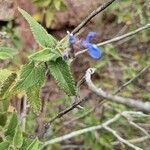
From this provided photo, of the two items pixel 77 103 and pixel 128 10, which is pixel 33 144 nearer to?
pixel 77 103

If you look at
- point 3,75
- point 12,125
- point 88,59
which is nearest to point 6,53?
point 3,75

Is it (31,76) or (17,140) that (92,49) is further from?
(17,140)

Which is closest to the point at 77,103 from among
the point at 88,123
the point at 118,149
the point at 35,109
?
the point at 35,109

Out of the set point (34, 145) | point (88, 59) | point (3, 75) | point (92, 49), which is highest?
point (88, 59)

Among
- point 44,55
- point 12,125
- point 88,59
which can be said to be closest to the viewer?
point 44,55

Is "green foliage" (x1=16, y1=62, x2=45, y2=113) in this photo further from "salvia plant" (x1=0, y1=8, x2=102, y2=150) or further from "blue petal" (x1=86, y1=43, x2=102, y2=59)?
"blue petal" (x1=86, y1=43, x2=102, y2=59)

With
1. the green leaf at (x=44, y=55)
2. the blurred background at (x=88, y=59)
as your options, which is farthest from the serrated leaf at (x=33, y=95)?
the blurred background at (x=88, y=59)

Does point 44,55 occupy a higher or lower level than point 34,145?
higher

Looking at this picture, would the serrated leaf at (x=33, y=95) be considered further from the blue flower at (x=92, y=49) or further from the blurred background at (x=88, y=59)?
the blurred background at (x=88, y=59)
